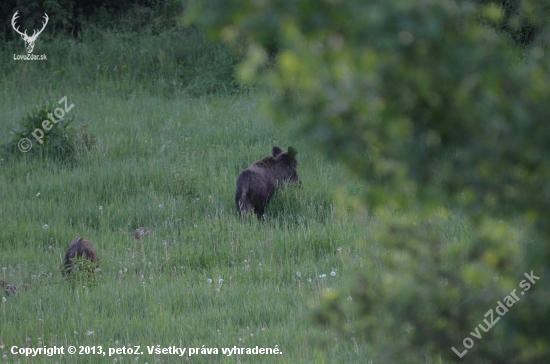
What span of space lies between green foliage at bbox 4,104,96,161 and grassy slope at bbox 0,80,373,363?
25cm

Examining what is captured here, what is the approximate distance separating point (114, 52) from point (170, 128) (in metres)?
5.78

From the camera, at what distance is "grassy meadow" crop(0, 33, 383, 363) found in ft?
19.0

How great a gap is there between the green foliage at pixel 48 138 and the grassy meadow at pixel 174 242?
0.18 m

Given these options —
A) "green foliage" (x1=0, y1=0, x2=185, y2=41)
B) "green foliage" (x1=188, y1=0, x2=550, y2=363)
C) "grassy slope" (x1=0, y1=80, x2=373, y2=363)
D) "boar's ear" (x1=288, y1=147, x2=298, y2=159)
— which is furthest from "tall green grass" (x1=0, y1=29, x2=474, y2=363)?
"green foliage" (x1=0, y1=0, x2=185, y2=41)

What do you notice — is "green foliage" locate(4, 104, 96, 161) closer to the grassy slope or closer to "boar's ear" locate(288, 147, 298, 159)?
the grassy slope

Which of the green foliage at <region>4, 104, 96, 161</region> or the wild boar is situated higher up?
the green foliage at <region>4, 104, 96, 161</region>

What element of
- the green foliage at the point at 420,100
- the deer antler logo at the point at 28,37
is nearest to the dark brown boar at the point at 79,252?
the green foliage at the point at 420,100

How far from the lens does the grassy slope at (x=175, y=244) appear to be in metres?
5.85

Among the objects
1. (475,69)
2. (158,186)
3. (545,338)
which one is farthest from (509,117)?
(158,186)

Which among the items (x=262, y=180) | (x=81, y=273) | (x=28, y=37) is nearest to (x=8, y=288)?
(x=81, y=273)

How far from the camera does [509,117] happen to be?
6.67ft

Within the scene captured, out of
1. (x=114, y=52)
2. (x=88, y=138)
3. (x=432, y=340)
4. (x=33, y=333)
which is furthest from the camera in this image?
(x=114, y=52)

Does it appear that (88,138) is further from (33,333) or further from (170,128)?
(33,333)

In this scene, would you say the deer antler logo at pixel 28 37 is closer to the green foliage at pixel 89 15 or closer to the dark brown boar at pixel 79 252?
the green foliage at pixel 89 15
